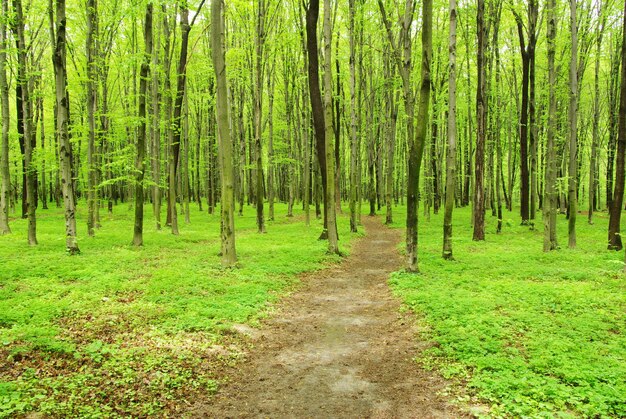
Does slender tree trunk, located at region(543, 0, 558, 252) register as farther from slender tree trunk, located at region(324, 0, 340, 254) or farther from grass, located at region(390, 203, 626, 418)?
slender tree trunk, located at region(324, 0, 340, 254)

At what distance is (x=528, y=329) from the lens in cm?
646

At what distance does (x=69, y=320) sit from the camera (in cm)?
664

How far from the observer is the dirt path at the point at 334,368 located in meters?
4.65

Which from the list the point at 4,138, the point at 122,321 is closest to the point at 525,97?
the point at 122,321

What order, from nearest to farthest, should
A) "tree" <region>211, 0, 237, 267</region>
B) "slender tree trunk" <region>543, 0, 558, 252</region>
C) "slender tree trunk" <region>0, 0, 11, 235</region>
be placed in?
"tree" <region>211, 0, 237, 267</region> < "slender tree trunk" <region>543, 0, 558, 252</region> < "slender tree trunk" <region>0, 0, 11, 235</region>

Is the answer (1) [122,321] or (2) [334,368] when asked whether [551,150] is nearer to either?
(2) [334,368]

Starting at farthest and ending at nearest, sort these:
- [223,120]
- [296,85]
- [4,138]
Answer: [296,85]
[4,138]
[223,120]

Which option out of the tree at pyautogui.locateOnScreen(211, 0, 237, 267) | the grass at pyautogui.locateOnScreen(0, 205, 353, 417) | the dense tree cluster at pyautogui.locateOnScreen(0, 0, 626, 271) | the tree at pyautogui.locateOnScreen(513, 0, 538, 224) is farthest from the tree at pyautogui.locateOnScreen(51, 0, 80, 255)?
the tree at pyautogui.locateOnScreen(513, 0, 538, 224)

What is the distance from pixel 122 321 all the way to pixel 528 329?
23.6ft

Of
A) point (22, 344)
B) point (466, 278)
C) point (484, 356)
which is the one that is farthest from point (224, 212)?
point (484, 356)

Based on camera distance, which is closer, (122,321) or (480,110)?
(122,321)

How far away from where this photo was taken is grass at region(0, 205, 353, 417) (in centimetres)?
465

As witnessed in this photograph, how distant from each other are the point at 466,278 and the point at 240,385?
717cm

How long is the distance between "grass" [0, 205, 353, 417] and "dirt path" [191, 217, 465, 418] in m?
0.47
